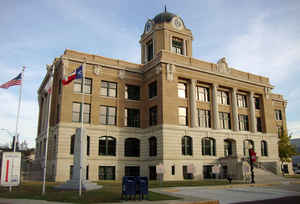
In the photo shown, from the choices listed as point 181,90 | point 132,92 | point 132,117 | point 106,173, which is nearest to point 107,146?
point 106,173

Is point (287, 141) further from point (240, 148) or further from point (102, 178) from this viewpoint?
point (102, 178)

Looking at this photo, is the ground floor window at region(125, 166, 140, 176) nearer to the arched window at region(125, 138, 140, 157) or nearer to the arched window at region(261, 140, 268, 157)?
the arched window at region(125, 138, 140, 157)

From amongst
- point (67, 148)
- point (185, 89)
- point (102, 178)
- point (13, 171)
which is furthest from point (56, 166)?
point (185, 89)

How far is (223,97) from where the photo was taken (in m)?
49.7

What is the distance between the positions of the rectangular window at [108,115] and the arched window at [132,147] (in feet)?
12.6

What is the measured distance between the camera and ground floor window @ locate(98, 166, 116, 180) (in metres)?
40.8

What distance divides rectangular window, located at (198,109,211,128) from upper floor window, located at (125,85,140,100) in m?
10.6

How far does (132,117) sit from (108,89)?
5933 mm

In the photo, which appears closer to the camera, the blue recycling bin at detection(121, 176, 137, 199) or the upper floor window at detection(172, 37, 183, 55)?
the blue recycling bin at detection(121, 176, 137, 199)

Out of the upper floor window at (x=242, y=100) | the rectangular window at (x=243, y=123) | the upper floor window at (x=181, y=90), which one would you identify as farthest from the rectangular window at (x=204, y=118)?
the upper floor window at (x=242, y=100)

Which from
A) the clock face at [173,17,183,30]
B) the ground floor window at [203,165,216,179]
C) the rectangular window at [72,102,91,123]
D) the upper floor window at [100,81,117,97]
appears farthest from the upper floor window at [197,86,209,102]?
the rectangular window at [72,102,91,123]

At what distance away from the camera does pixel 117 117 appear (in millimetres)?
43562

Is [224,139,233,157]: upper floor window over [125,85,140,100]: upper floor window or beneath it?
beneath

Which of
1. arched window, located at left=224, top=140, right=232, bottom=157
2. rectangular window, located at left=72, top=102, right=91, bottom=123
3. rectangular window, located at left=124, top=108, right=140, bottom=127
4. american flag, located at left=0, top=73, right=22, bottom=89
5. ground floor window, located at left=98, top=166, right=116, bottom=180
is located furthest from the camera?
arched window, located at left=224, top=140, right=232, bottom=157
